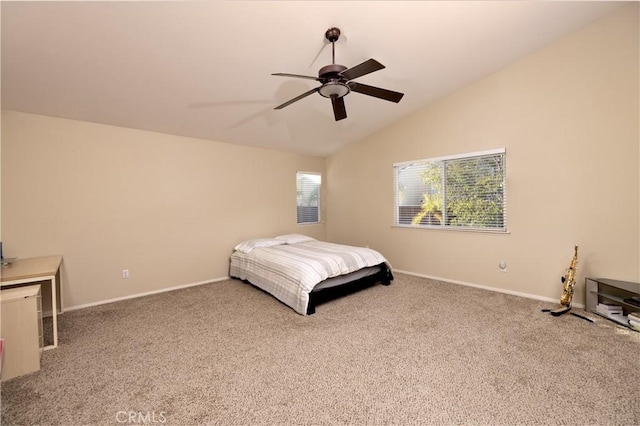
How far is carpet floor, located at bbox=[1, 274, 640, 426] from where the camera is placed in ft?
5.14

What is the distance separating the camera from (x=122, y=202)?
3539mm

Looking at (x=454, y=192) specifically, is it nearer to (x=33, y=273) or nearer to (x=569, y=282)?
(x=569, y=282)

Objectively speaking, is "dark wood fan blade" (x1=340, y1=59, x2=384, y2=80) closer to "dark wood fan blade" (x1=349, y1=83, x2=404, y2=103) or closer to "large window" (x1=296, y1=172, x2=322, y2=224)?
"dark wood fan blade" (x1=349, y1=83, x2=404, y2=103)

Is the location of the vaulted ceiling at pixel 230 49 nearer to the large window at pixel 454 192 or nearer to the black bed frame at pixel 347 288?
the large window at pixel 454 192

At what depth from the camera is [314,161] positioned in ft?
19.4

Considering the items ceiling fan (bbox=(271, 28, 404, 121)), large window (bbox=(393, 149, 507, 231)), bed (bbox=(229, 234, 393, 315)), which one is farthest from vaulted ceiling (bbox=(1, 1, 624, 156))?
bed (bbox=(229, 234, 393, 315))

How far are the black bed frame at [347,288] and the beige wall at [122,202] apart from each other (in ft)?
6.75

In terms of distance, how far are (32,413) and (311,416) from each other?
5.35 ft

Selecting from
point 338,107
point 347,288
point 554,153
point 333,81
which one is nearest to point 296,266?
point 347,288

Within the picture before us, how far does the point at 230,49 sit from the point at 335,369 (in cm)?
288

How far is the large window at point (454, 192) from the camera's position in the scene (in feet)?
12.1

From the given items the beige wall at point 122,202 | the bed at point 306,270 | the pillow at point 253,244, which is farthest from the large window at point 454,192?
the beige wall at point 122,202

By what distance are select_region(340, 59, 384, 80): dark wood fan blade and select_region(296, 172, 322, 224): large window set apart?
11.7ft

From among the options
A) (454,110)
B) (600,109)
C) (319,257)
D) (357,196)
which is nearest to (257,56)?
(319,257)
